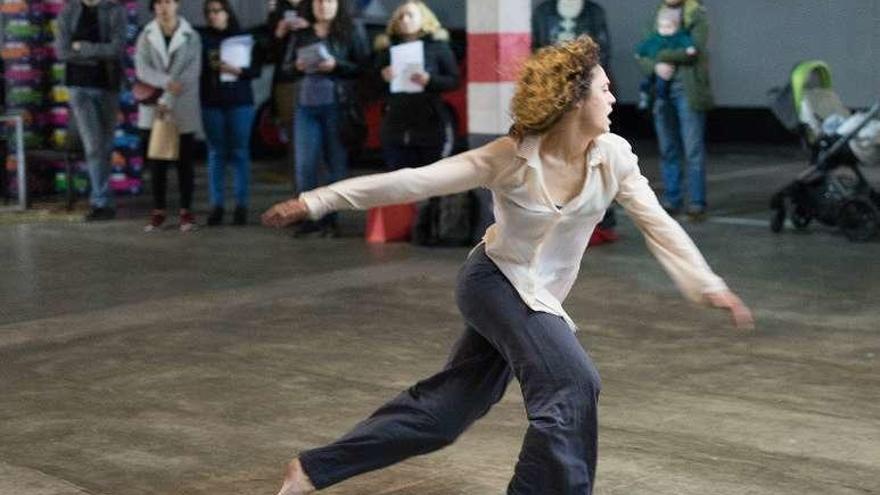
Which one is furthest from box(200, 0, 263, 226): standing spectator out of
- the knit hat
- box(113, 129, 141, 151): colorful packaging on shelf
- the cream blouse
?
the cream blouse

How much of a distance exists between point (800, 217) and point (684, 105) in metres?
1.33

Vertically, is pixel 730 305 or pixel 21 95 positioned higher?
pixel 730 305

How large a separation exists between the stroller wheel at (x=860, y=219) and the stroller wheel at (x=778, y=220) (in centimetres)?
57

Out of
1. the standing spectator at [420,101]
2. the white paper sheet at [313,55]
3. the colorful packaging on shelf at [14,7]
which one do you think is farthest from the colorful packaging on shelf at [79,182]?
the standing spectator at [420,101]

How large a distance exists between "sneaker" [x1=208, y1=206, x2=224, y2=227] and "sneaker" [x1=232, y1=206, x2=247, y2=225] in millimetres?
116

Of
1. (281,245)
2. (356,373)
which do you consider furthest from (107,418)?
(281,245)

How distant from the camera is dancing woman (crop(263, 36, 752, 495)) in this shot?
4.98 metres

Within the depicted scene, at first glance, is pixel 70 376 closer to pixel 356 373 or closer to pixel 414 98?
pixel 356 373

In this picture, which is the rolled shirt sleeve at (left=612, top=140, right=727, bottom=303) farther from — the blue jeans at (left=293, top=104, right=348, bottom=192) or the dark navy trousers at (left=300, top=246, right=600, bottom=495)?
the blue jeans at (left=293, top=104, right=348, bottom=192)

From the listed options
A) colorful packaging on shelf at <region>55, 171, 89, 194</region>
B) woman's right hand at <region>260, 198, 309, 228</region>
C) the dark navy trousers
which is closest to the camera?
woman's right hand at <region>260, 198, 309, 228</region>

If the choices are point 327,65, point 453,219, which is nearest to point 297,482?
point 453,219

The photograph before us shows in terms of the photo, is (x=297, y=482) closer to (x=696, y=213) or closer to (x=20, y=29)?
(x=696, y=213)

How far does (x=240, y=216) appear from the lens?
13047 millimetres

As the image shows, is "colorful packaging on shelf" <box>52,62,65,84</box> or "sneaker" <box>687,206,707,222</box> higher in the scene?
"colorful packaging on shelf" <box>52,62,65,84</box>
